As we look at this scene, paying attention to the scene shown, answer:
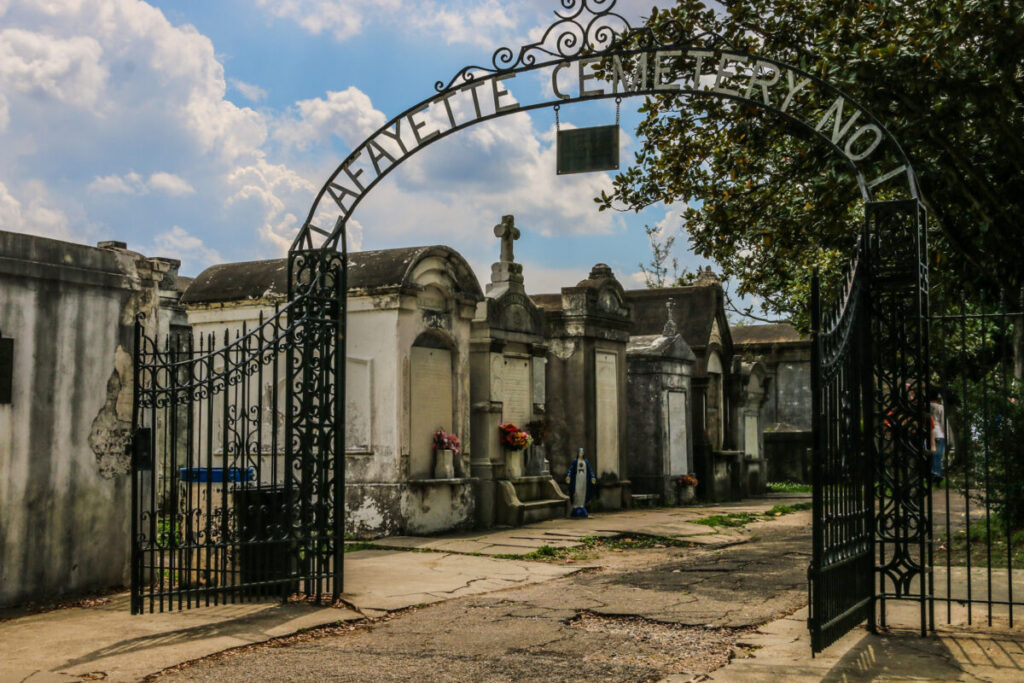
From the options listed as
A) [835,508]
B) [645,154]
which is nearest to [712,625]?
[835,508]

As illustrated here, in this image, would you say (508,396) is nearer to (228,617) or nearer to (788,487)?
(228,617)

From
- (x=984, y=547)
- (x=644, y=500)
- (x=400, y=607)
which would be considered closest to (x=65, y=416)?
(x=400, y=607)

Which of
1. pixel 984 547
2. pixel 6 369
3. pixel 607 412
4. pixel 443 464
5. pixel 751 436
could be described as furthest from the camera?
pixel 751 436

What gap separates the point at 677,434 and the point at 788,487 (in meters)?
7.95

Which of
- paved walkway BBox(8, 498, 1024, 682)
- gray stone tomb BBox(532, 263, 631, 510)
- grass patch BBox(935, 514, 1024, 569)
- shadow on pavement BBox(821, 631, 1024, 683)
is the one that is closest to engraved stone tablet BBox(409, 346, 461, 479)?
paved walkway BBox(8, 498, 1024, 682)

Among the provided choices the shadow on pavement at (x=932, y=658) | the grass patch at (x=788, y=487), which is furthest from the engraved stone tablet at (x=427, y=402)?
the grass patch at (x=788, y=487)

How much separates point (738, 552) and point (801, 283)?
26.0 ft

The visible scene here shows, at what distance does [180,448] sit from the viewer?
650 inches

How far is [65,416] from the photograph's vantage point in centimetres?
791

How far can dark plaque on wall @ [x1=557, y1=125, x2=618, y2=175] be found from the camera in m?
7.49

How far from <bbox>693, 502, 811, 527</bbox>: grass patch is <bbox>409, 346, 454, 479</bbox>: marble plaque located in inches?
162

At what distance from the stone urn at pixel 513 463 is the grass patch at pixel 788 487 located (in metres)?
10.8

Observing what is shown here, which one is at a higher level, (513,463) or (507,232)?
(507,232)

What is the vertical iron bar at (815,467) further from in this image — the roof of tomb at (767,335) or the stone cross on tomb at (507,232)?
the roof of tomb at (767,335)
